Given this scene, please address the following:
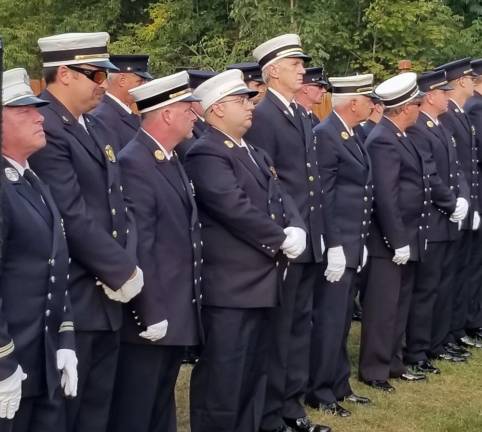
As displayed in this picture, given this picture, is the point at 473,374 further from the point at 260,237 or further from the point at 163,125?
the point at 163,125

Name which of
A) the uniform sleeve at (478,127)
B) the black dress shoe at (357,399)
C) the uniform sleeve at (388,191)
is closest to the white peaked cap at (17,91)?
the uniform sleeve at (388,191)

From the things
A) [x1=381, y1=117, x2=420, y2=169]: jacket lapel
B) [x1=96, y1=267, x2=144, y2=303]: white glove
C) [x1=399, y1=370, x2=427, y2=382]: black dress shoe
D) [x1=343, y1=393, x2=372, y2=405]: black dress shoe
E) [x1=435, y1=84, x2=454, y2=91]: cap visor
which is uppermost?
[x1=435, y1=84, x2=454, y2=91]: cap visor

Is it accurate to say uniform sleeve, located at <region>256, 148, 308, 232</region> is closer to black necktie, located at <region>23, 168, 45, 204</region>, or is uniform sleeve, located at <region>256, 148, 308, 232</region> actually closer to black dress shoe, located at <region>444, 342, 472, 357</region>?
black necktie, located at <region>23, 168, 45, 204</region>

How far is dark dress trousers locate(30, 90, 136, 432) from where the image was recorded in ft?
12.4

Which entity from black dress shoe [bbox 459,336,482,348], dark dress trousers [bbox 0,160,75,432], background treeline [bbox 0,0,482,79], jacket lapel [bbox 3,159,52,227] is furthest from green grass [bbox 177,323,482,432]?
background treeline [bbox 0,0,482,79]

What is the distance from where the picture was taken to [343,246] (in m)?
5.86

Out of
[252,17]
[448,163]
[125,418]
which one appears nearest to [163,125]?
[125,418]

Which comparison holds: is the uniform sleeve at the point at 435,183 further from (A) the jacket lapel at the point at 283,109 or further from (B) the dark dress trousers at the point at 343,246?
(A) the jacket lapel at the point at 283,109

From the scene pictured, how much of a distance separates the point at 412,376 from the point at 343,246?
1.48 metres

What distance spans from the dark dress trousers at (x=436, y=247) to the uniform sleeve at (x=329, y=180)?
1192 millimetres

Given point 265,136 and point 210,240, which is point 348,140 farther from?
point 210,240

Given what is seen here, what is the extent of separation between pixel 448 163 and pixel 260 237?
306cm

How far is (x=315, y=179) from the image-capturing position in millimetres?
5430

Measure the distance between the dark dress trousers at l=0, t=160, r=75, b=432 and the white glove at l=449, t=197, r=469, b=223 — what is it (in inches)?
165
